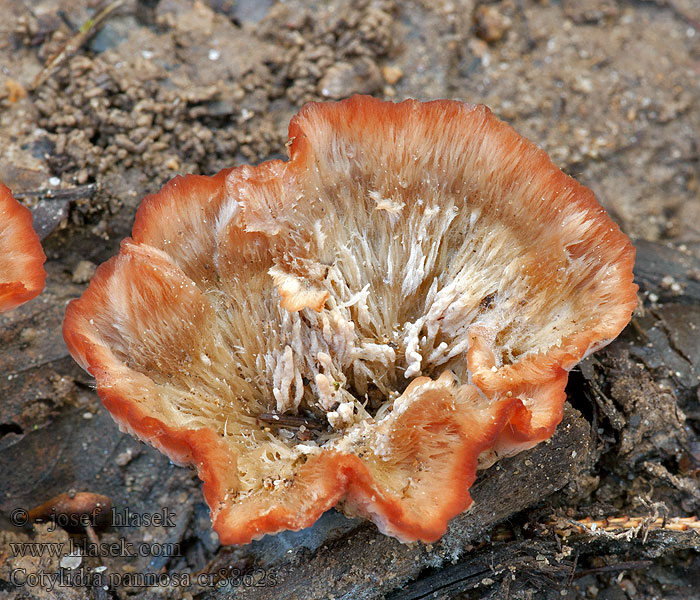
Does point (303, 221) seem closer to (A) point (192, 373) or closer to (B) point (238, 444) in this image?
(A) point (192, 373)

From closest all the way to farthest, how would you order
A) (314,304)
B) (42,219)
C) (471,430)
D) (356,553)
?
1. (471,430)
2. (314,304)
3. (356,553)
4. (42,219)

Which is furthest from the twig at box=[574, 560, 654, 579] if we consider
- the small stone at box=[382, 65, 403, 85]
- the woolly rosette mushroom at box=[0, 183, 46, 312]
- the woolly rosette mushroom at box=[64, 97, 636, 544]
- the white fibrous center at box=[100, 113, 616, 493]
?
the small stone at box=[382, 65, 403, 85]

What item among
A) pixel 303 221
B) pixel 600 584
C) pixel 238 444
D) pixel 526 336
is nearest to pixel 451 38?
pixel 303 221

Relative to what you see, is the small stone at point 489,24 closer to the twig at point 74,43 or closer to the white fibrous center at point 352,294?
the white fibrous center at point 352,294

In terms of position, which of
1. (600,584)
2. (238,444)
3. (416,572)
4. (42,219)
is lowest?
(600,584)

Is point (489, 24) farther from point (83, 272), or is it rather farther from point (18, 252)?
point (18, 252)

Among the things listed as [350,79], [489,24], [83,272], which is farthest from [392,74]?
[83,272]

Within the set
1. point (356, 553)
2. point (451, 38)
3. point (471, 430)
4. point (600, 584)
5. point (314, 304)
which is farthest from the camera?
point (451, 38)
